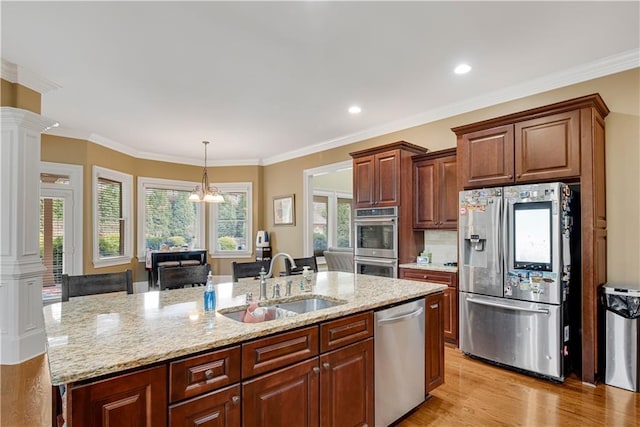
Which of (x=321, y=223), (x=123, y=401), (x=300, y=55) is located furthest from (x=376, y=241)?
(x=321, y=223)

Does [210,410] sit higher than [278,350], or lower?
lower

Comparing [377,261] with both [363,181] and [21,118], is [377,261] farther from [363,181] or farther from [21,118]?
[21,118]

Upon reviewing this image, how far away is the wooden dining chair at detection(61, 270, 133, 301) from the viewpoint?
226cm

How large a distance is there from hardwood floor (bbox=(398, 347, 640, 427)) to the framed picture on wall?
4315 mm

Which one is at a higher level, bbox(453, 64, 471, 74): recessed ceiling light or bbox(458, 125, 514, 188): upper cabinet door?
bbox(453, 64, 471, 74): recessed ceiling light

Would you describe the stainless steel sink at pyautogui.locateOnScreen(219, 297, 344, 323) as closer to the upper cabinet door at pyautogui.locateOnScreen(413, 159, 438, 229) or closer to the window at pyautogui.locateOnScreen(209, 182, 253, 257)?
the upper cabinet door at pyautogui.locateOnScreen(413, 159, 438, 229)

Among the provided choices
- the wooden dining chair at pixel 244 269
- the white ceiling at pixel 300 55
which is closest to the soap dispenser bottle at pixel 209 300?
the wooden dining chair at pixel 244 269

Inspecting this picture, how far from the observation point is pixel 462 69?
328 centimetres

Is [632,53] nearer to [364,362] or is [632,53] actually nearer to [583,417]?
[583,417]

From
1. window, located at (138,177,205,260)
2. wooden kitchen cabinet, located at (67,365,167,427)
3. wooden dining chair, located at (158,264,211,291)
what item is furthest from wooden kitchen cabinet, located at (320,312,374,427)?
window, located at (138,177,205,260)

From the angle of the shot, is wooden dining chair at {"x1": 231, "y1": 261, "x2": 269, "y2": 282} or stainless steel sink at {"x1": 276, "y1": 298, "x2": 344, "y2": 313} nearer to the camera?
stainless steel sink at {"x1": 276, "y1": 298, "x2": 344, "y2": 313}

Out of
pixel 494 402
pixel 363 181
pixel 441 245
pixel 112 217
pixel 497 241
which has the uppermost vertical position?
pixel 363 181

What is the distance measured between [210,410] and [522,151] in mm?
3305

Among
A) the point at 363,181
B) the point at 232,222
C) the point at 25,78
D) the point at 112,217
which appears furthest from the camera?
Answer: the point at 232,222
